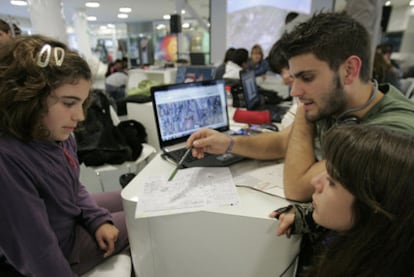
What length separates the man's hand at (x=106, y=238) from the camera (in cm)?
93

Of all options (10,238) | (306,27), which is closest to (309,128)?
(306,27)

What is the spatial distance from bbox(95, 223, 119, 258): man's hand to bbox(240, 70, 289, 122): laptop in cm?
126

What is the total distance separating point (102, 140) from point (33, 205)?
110 cm

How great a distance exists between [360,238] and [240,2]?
5.00 meters

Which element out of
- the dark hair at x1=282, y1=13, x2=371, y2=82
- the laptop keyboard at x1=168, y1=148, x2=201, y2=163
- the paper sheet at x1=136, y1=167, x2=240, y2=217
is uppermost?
the dark hair at x1=282, y1=13, x2=371, y2=82

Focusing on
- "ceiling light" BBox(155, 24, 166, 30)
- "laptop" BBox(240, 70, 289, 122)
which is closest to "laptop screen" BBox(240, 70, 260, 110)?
"laptop" BBox(240, 70, 289, 122)

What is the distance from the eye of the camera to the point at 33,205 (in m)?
0.70

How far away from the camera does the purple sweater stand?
0.67m

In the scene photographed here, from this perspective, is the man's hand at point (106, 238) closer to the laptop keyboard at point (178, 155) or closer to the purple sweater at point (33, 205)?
the purple sweater at point (33, 205)

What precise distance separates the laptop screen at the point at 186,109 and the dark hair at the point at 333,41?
1.79 ft

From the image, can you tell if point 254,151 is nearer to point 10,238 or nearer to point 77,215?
point 77,215

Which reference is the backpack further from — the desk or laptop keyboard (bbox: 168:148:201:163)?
the desk

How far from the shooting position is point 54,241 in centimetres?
74

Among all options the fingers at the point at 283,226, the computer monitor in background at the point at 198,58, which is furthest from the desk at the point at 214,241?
the computer monitor in background at the point at 198,58
